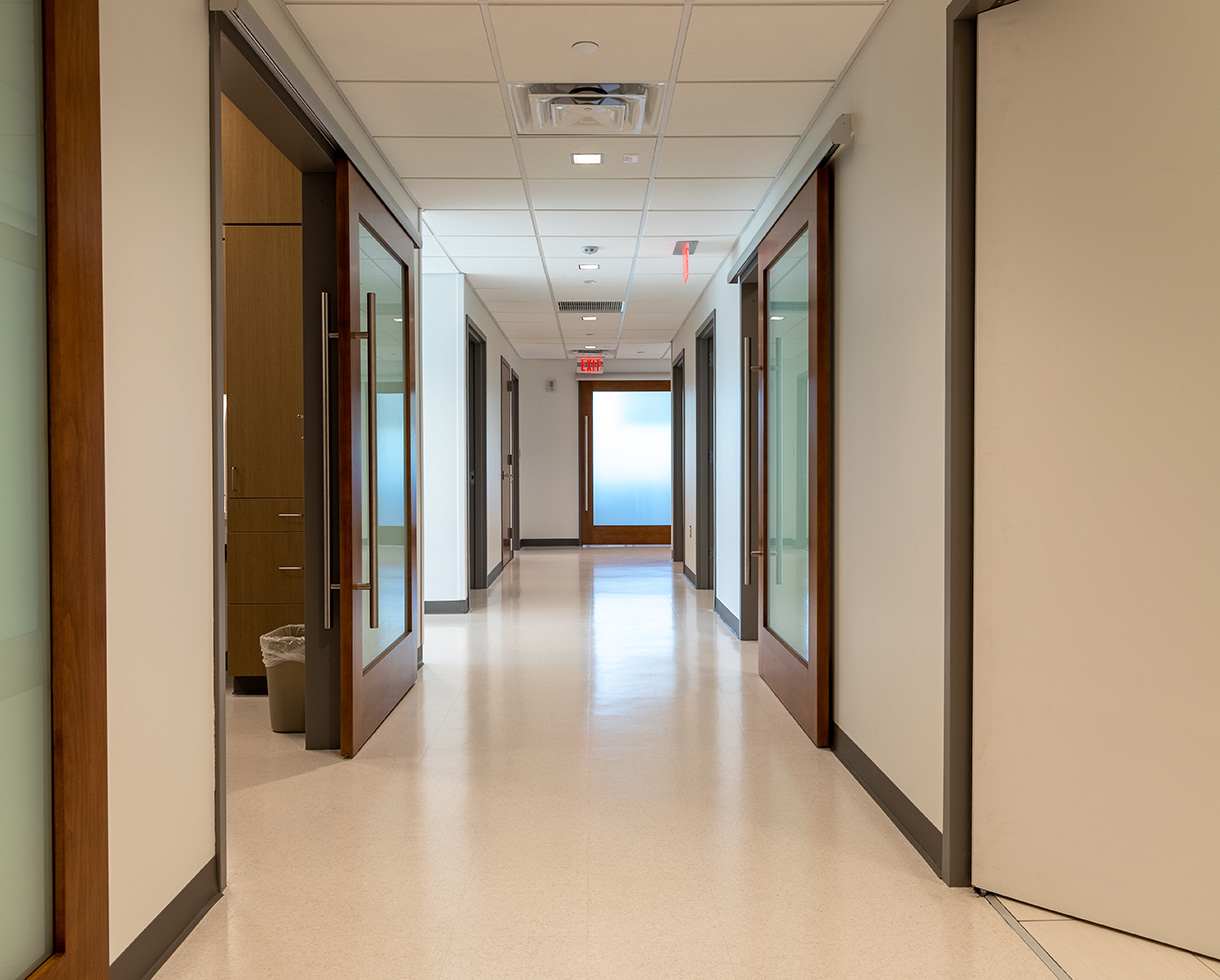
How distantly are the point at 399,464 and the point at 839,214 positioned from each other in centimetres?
262

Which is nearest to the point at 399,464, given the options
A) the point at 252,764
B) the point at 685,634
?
the point at 252,764

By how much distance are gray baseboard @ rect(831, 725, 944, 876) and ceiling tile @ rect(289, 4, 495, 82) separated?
3.08 m

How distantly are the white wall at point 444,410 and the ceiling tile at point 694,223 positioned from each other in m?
2.13

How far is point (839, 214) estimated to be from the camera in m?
4.01

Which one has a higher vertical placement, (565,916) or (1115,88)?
(1115,88)

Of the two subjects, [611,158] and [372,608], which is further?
[611,158]

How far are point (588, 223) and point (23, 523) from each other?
4.73m

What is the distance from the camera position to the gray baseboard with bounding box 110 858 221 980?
2.20 metres

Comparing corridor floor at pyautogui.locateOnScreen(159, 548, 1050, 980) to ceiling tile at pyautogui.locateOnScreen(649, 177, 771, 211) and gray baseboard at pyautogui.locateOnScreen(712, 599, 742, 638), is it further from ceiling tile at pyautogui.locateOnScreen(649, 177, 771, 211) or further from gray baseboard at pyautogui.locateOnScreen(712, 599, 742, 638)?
ceiling tile at pyautogui.locateOnScreen(649, 177, 771, 211)

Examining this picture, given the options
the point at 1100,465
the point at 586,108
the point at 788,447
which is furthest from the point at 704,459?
the point at 1100,465

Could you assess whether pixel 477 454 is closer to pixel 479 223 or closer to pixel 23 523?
pixel 479 223

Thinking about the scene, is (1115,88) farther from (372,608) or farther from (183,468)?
(372,608)

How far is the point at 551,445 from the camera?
14789 millimetres

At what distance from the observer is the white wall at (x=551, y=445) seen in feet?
48.3
